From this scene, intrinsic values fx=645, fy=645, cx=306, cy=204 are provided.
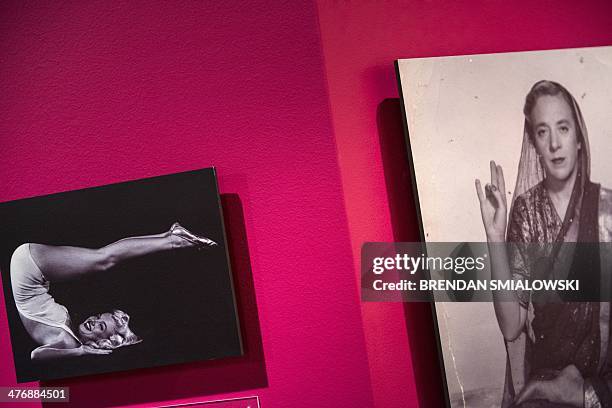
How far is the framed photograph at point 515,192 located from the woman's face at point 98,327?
1294mm

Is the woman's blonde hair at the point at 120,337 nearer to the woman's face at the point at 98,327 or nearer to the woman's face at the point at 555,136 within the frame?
the woman's face at the point at 98,327

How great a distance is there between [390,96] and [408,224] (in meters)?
0.54

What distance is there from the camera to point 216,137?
2689 mm

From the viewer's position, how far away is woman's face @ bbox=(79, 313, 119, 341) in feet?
8.51

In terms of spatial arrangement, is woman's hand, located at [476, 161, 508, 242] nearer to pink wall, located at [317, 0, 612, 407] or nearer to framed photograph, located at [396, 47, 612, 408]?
framed photograph, located at [396, 47, 612, 408]

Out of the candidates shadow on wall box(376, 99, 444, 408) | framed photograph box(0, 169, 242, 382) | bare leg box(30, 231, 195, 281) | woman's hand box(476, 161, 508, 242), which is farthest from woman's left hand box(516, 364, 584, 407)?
bare leg box(30, 231, 195, 281)

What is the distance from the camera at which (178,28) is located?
2.74 m

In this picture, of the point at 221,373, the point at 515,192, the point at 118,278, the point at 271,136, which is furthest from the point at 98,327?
the point at 515,192

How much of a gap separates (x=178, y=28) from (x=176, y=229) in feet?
2.84

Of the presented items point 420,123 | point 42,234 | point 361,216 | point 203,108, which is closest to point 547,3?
point 420,123

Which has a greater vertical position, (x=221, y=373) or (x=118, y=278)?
(x=118, y=278)

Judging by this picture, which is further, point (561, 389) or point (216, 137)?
point (216, 137)

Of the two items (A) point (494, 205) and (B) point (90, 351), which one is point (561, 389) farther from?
(B) point (90, 351)

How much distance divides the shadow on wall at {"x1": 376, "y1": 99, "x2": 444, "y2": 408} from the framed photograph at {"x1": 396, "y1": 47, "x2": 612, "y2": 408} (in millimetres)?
99
